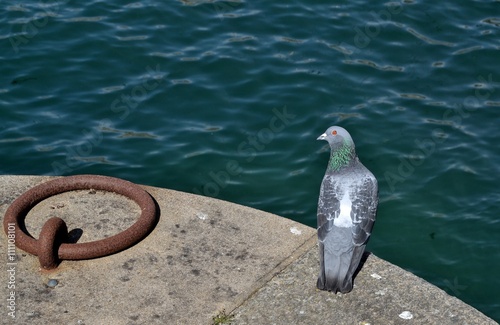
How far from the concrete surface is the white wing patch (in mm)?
557

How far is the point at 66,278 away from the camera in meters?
7.27

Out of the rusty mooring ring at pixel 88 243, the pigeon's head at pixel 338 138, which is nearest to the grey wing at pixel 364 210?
the pigeon's head at pixel 338 138

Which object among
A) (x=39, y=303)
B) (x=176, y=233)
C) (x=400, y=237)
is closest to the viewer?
(x=39, y=303)

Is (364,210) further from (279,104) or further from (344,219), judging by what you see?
(279,104)

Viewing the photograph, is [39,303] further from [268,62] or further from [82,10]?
[82,10]

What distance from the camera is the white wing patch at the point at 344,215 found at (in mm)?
7070

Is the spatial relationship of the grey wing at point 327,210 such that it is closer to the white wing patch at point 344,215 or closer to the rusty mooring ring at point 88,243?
the white wing patch at point 344,215

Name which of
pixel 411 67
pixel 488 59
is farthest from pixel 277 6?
pixel 488 59

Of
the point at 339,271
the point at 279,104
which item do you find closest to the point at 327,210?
the point at 339,271

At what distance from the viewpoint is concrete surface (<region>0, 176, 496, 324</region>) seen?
6891 millimetres

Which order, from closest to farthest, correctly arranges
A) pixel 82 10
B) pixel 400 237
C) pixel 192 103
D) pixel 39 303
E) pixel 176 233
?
pixel 39 303 → pixel 176 233 → pixel 400 237 → pixel 192 103 → pixel 82 10

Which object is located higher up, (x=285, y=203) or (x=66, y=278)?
(x=66, y=278)

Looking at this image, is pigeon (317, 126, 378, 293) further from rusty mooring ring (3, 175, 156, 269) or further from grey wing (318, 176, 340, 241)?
rusty mooring ring (3, 175, 156, 269)

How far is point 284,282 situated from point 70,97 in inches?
207
